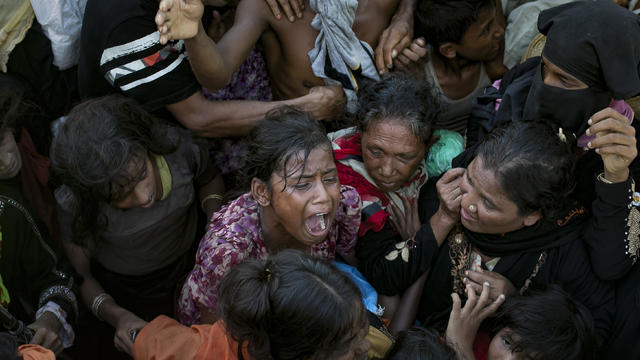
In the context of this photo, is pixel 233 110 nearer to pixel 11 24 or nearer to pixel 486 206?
pixel 11 24

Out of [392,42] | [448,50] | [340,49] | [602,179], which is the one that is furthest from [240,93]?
[602,179]

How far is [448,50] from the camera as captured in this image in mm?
→ 3434

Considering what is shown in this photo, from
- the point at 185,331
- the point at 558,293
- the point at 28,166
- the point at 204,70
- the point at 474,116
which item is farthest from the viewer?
the point at 474,116

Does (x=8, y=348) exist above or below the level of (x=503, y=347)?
above

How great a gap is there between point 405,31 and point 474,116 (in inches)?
25.6

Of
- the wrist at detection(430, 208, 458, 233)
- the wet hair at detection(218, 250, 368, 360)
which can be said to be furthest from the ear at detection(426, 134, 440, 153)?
the wet hair at detection(218, 250, 368, 360)

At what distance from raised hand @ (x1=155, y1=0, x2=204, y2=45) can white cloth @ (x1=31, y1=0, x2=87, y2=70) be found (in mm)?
841

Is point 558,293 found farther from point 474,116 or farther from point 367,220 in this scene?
point 474,116

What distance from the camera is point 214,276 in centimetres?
238

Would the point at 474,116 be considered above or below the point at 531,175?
below

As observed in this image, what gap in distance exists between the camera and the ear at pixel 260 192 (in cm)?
249

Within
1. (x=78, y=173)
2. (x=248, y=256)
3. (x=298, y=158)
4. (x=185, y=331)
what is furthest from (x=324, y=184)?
(x=78, y=173)

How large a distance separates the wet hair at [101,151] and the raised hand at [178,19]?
475mm

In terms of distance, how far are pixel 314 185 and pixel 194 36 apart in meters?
0.88
